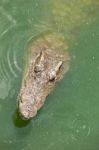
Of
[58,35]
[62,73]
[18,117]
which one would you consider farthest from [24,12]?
[18,117]

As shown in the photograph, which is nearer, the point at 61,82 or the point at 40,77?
the point at 40,77

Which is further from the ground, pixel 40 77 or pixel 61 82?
pixel 40 77

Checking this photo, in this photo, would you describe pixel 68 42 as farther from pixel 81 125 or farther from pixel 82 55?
pixel 81 125

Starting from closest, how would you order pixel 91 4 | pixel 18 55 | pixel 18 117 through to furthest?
pixel 18 117
pixel 18 55
pixel 91 4

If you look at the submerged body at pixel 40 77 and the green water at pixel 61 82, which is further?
the green water at pixel 61 82
